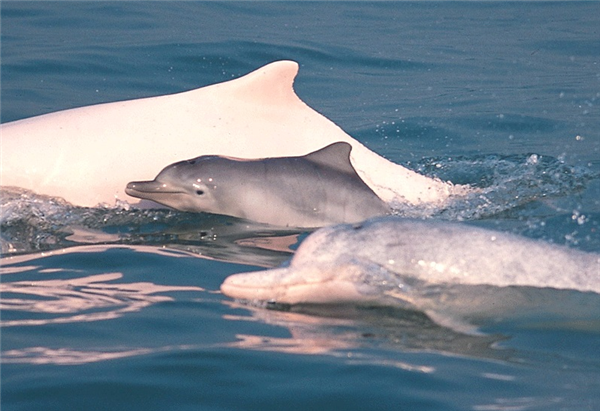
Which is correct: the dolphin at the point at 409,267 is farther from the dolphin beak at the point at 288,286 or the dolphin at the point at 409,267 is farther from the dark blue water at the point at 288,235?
the dark blue water at the point at 288,235

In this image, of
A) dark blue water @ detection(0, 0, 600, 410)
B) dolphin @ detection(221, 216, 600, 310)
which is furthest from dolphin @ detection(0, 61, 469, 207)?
dolphin @ detection(221, 216, 600, 310)

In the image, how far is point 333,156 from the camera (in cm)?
750

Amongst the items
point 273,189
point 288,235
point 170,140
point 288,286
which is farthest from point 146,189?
point 288,286

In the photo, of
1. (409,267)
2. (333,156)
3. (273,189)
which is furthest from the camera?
(333,156)

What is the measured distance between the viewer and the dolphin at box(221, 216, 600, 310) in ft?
17.3

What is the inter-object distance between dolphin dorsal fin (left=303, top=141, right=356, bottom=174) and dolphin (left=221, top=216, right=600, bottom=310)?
193 centimetres

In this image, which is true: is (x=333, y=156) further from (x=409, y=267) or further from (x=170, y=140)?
(x=409, y=267)

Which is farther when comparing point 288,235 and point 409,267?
point 288,235

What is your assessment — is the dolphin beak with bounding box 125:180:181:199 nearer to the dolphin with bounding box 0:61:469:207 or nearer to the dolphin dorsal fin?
the dolphin with bounding box 0:61:469:207

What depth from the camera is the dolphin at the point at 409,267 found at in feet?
17.3

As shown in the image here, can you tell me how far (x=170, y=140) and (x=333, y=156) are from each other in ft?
4.51

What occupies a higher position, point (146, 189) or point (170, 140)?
point (170, 140)

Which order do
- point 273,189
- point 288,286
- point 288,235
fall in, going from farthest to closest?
point 273,189 < point 288,235 < point 288,286

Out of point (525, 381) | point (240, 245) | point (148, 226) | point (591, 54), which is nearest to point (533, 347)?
point (525, 381)
